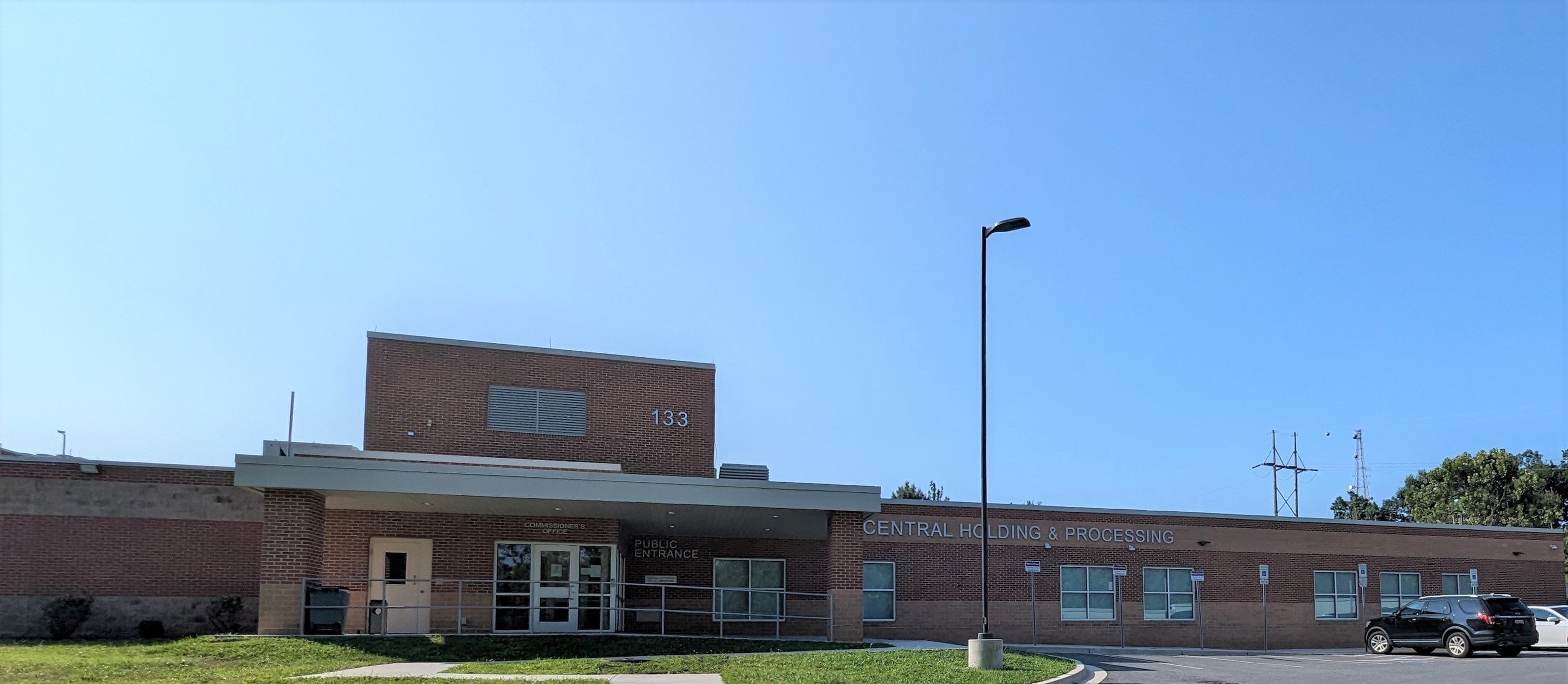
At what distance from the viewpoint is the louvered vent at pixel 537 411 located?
2956 cm

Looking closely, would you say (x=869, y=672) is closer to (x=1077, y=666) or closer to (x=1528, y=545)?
(x=1077, y=666)

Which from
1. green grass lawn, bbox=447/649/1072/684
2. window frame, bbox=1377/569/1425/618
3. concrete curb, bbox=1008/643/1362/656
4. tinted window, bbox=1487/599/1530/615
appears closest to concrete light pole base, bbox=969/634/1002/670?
green grass lawn, bbox=447/649/1072/684

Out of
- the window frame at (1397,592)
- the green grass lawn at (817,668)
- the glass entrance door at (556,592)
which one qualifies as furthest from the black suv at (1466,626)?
the glass entrance door at (556,592)

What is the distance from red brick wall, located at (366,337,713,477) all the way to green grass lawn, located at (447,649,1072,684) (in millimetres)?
9511

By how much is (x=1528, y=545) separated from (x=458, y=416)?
34.4 meters

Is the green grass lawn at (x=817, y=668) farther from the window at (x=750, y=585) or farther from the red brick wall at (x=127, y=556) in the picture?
the window at (x=750, y=585)

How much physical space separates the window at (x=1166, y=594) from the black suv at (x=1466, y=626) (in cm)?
592

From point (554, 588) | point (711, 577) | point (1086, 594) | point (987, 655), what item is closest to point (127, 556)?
point (554, 588)

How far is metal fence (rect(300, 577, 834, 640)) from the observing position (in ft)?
73.1

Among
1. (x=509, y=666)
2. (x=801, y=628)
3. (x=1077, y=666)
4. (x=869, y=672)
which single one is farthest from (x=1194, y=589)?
(x=509, y=666)

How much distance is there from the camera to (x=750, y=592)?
31.2 m

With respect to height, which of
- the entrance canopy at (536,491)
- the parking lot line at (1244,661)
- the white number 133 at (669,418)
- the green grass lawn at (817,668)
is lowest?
the parking lot line at (1244,661)

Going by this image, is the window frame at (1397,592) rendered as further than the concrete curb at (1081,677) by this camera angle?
Yes

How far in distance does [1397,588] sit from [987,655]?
24.7 metres
